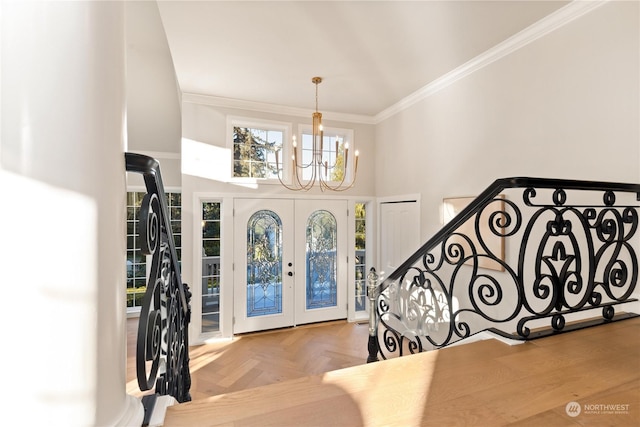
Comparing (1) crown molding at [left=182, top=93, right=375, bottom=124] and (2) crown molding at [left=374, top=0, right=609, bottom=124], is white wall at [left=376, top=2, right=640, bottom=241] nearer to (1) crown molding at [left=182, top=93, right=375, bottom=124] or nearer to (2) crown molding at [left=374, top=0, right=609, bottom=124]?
(2) crown molding at [left=374, top=0, right=609, bottom=124]

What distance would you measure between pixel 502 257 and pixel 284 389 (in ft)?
8.18

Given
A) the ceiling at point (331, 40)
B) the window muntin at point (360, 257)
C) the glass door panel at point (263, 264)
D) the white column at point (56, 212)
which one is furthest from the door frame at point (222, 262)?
the white column at point (56, 212)

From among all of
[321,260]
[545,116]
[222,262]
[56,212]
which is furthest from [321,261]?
[56,212]

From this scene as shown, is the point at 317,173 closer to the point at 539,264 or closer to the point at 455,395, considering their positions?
the point at 539,264

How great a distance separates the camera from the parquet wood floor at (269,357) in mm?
3162

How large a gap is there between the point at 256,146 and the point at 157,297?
3.57m

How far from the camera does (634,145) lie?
194 cm

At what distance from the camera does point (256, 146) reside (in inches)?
171

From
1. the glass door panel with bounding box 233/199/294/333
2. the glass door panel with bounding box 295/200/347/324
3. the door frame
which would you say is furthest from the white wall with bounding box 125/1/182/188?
the glass door panel with bounding box 295/200/347/324

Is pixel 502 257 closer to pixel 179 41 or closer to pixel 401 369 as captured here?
pixel 401 369

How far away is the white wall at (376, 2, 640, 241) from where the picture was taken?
2.00 metres

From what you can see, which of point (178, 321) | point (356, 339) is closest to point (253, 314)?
point (356, 339)

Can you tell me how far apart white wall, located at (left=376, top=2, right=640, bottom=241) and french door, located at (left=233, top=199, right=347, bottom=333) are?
4.99 ft

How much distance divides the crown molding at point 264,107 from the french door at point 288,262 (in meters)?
1.27
